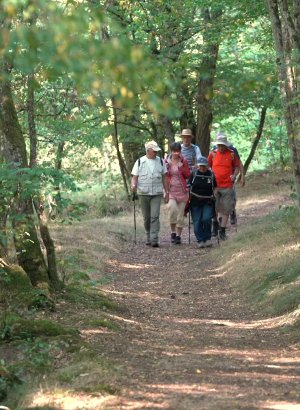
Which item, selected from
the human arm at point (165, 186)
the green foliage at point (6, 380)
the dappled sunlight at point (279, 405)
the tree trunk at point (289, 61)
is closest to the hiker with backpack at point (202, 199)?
the human arm at point (165, 186)

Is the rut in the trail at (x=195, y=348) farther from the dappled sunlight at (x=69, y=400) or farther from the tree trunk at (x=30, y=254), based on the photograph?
the tree trunk at (x=30, y=254)

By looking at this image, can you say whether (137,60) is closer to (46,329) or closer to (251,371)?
(251,371)

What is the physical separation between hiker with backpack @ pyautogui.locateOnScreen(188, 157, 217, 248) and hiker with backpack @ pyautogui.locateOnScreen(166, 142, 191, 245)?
388mm

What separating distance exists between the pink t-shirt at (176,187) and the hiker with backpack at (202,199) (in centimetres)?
40

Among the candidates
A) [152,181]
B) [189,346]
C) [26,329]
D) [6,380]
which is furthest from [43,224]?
[152,181]

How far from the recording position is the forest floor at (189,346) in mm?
5516

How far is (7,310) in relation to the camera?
7770mm

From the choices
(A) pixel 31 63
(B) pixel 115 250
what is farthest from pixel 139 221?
(A) pixel 31 63

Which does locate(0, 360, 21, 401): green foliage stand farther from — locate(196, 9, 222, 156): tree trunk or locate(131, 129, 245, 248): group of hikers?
locate(196, 9, 222, 156): tree trunk

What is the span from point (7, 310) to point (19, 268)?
733mm

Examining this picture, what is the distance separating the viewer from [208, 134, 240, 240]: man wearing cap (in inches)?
605

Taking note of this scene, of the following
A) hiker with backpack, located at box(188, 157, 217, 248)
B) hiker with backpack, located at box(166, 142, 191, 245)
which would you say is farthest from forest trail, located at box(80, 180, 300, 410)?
hiker with backpack, located at box(166, 142, 191, 245)

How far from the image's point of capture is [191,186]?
15.2m

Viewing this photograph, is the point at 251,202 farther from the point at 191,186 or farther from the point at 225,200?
the point at 191,186
